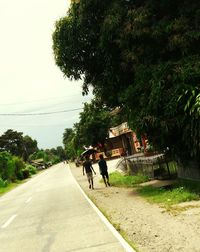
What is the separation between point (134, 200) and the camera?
15367 millimetres

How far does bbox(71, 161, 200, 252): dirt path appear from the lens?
785 centimetres

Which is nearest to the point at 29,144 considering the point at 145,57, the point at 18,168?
the point at 18,168

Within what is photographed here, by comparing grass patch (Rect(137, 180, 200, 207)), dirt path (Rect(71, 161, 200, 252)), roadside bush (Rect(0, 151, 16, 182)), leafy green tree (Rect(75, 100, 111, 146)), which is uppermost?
leafy green tree (Rect(75, 100, 111, 146))

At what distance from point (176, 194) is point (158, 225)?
4.30m

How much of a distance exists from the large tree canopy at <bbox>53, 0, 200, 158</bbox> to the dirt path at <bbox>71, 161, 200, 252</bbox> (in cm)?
259

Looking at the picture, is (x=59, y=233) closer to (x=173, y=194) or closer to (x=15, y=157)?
(x=173, y=194)

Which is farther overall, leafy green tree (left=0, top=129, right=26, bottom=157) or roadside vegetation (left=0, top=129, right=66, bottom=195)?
leafy green tree (left=0, top=129, right=26, bottom=157)

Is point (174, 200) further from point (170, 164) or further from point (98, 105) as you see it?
point (98, 105)

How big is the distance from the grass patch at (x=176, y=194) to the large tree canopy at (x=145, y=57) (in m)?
1.17

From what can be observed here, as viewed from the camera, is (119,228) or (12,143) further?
(12,143)

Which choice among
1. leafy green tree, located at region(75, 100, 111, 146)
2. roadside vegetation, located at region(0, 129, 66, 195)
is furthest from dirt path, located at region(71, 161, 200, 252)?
leafy green tree, located at region(75, 100, 111, 146)

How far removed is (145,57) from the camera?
16.2 m

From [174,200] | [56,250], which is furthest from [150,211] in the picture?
[56,250]

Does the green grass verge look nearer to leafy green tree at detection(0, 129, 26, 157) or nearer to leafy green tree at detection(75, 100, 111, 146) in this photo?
leafy green tree at detection(75, 100, 111, 146)
